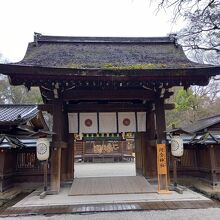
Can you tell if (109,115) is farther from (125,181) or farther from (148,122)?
(125,181)

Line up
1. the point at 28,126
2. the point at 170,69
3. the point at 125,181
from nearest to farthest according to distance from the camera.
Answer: the point at 170,69 → the point at 125,181 → the point at 28,126

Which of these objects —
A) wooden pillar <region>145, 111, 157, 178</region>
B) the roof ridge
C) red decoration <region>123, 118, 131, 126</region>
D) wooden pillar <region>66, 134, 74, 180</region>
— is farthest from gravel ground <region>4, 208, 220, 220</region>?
the roof ridge

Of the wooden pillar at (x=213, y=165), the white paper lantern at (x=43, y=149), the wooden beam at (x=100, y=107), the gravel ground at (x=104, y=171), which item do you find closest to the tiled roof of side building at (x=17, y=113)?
the wooden beam at (x=100, y=107)

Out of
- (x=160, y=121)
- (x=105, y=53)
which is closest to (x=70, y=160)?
(x=160, y=121)

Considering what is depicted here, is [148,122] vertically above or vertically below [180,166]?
above

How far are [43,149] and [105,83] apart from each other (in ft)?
9.04

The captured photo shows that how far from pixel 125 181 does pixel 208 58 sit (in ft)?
45.7

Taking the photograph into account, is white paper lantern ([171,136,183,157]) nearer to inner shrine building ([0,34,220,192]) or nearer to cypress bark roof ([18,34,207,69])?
inner shrine building ([0,34,220,192])

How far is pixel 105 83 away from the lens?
751cm

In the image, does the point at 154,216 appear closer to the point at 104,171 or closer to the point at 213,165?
the point at 213,165

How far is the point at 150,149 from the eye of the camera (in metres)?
9.30

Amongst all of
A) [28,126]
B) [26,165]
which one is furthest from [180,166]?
[28,126]

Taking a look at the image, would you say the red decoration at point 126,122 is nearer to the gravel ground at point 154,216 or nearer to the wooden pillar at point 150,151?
the wooden pillar at point 150,151

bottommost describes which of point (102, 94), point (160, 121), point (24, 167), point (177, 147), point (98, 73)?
point (24, 167)
